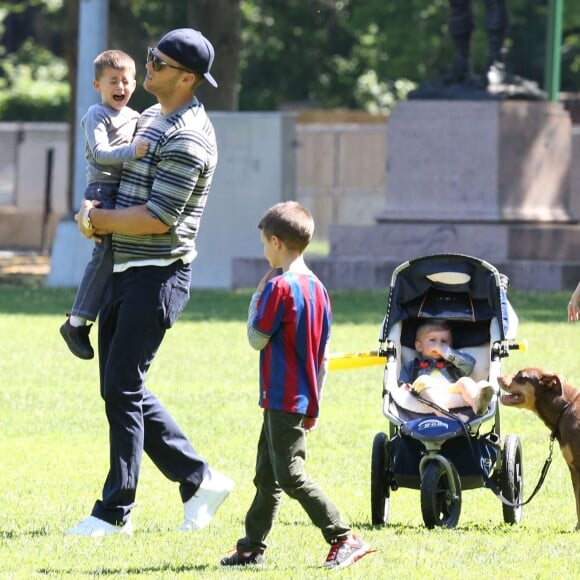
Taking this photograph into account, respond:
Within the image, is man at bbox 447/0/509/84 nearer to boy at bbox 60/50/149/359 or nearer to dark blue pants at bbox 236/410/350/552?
boy at bbox 60/50/149/359

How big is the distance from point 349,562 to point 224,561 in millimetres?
485

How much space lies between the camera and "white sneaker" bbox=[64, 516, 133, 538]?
6617mm

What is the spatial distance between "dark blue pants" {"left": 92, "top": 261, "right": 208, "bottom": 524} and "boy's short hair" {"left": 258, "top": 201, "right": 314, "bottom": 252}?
80cm

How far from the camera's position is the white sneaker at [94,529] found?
21.7 ft

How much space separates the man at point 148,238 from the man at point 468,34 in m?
14.1

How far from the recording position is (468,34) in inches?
805

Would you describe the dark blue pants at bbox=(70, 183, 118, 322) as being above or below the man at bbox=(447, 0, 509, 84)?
below

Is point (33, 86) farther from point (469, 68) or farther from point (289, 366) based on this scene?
point (289, 366)

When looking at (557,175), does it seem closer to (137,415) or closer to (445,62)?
(137,415)

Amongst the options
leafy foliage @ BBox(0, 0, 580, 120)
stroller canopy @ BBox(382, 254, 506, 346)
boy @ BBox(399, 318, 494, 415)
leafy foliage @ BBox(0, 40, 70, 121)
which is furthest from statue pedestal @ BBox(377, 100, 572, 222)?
leafy foliage @ BBox(0, 40, 70, 121)

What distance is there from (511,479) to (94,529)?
6.24 ft

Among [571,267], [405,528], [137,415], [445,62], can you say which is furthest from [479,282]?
[445,62]

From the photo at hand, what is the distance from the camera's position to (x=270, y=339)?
589cm

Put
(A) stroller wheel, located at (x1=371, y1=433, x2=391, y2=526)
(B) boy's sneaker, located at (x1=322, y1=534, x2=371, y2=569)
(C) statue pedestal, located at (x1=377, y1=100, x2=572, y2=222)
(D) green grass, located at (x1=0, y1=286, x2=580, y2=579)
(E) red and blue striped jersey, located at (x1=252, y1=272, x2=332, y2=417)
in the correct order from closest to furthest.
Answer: (E) red and blue striped jersey, located at (x1=252, y1=272, x2=332, y2=417)
(B) boy's sneaker, located at (x1=322, y1=534, x2=371, y2=569)
(D) green grass, located at (x1=0, y1=286, x2=580, y2=579)
(A) stroller wheel, located at (x1=371, y1=433, x2=391, y2=526)
(C) statue pedestal, located at (x1=377, y1=100, x2=572, y2=222)
